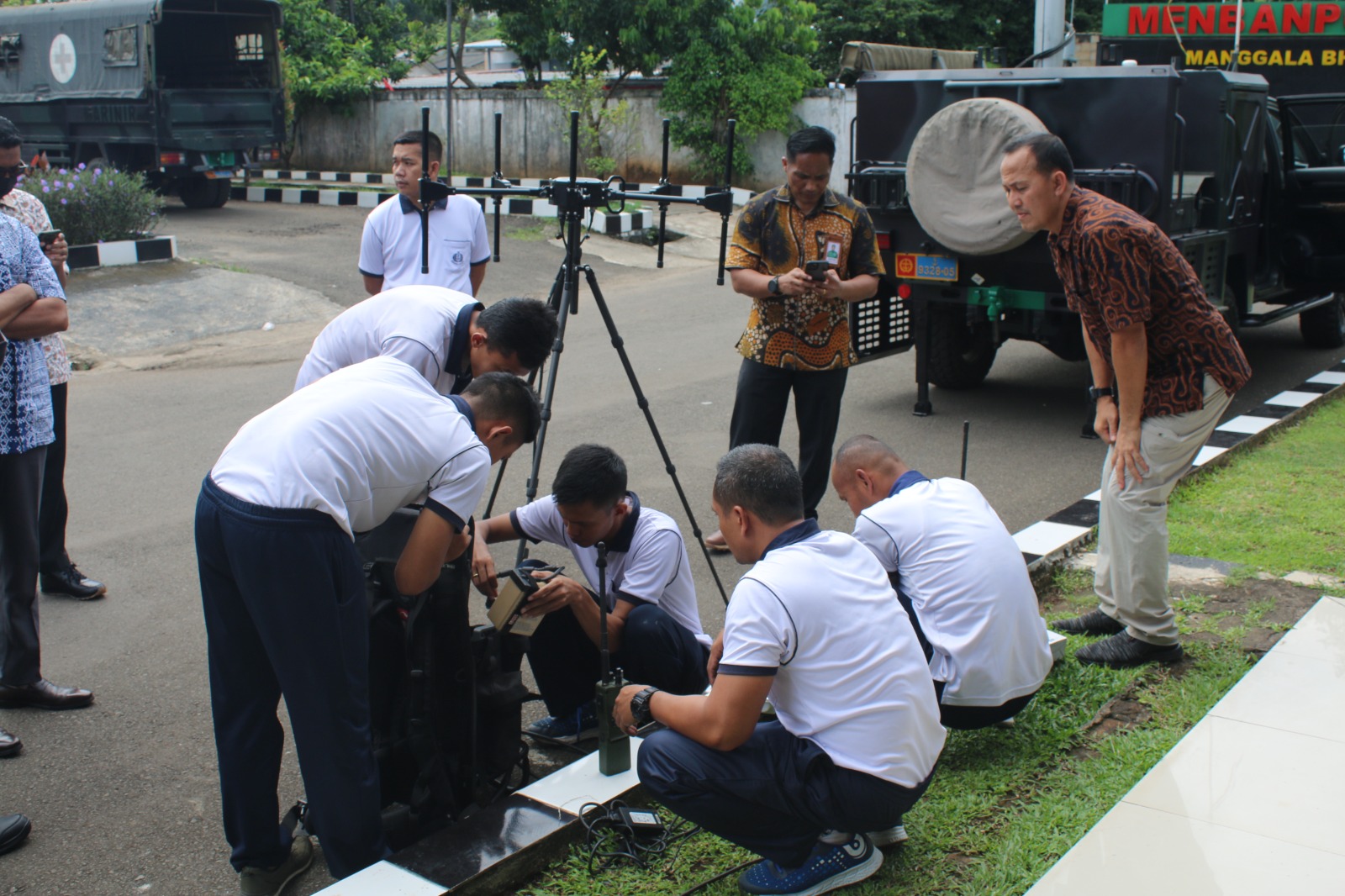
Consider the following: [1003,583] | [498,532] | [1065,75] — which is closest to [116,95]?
[1065,75]

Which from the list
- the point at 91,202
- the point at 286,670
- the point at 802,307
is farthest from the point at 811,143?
the point at 91,202

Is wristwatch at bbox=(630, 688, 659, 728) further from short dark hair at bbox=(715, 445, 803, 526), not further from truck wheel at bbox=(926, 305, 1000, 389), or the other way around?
truck wheel at bbox=(926, 305, 1000, 389)

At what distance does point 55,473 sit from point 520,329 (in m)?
2.18

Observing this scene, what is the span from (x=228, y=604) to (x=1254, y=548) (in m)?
4.17

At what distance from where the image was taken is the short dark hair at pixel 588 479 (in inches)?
136

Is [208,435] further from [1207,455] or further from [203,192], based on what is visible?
[203,192]

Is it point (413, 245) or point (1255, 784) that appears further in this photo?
point (413, 245)

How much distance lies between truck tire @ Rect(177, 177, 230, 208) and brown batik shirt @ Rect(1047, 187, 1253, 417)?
627 inches

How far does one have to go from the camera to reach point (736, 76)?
18969mm

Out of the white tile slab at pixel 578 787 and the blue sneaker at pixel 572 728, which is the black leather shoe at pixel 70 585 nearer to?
the blue sneaker at pixel 572 728

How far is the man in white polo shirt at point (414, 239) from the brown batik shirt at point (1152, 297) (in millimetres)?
2664

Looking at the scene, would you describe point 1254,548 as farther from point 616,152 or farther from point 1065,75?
point 616,152

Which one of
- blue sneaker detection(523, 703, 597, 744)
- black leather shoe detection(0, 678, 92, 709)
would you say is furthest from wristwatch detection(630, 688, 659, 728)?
black leather shoe detection(0, 678, 92, 709)

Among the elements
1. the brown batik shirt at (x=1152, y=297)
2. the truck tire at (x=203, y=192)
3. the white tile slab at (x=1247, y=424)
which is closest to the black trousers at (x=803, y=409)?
the brown batik shirt at (x=1152, y=297)
